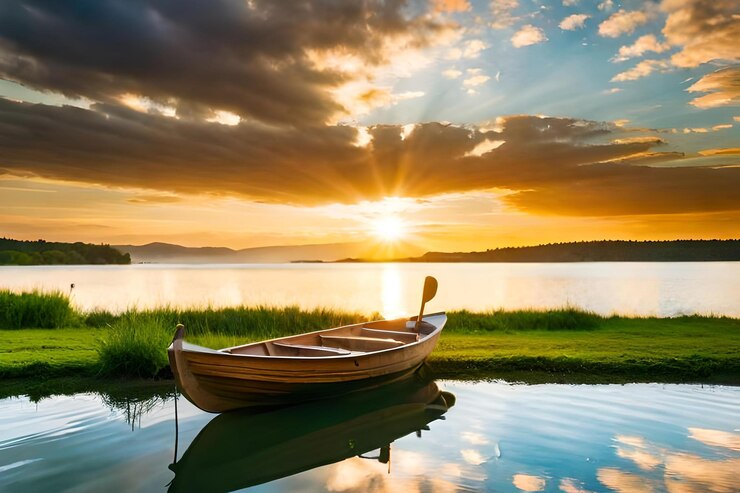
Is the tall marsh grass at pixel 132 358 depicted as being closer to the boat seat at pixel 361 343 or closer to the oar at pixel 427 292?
the boat seat at pixel 361 343

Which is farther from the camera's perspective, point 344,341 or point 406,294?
point 406,294

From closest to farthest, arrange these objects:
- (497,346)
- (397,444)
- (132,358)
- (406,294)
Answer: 1. (397,444)
2. (132,358)
3. (497,346)
4. (406,294)

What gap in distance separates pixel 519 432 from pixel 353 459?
7.45 feet

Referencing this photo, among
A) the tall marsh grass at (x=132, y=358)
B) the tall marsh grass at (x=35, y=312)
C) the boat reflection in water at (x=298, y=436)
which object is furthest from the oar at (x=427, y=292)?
the tall marsh grass at (x=35, y=312)

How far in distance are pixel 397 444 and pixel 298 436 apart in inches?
52.8

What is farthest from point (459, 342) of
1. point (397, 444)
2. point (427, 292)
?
point (397, 444)

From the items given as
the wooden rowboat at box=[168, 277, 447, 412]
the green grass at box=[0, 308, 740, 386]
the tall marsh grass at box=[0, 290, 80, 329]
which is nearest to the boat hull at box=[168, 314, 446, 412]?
the wooden rowboat at box=[168, 277, 447, 412]

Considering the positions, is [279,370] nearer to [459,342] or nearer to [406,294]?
[459,342]

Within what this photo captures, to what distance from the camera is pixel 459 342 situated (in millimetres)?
12312

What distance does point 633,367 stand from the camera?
31.9ft

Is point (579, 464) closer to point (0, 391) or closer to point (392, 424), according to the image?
point (392, 424)

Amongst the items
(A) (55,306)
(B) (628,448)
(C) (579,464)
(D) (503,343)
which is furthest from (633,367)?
(A) (55,306)

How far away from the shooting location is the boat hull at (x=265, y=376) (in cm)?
655

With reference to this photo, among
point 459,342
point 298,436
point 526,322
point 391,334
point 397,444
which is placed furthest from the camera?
point 526,322
